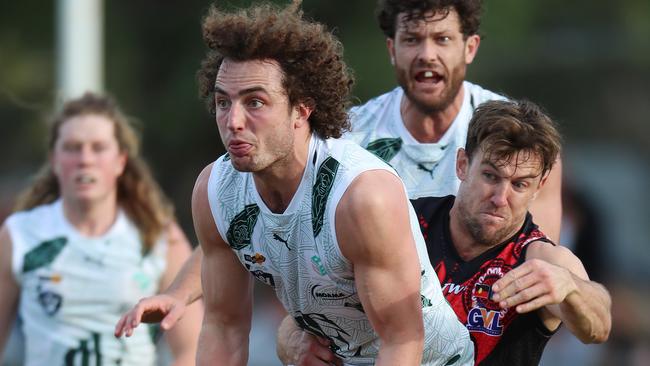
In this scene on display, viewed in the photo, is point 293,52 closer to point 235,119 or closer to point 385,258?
point 235,119

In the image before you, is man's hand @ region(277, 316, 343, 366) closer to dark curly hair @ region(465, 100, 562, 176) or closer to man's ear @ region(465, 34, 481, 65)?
dark curly hair @ region(465, 100, 562, 176)

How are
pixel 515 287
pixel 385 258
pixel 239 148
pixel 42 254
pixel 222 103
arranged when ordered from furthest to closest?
pixel 42 254, pixel 222 103, pixel 239 148, pixel 385 258, pixel 515 287

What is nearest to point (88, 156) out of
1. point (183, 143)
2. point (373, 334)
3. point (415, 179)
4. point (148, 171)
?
point (148, 171)

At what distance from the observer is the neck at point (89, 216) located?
7.06 meters

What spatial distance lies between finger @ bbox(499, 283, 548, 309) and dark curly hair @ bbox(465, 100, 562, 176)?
2.38ft

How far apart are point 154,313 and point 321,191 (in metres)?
1.16

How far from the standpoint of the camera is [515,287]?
13.8 ft

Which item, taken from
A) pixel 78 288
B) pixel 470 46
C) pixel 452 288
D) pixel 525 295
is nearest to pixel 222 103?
pixel 452 288

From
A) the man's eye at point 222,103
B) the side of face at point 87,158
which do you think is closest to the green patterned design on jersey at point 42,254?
the side of face at point 87,158

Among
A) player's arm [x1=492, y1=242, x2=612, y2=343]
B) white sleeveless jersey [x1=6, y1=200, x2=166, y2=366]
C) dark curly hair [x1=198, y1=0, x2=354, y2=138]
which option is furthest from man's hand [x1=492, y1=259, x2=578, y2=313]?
white sleeveless jersey [x1=6, y1=200, x2=166, y2=366]

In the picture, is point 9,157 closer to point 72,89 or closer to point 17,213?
point 72,89

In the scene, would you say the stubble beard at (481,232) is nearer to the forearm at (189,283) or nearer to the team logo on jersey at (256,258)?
the team logo on jersey at (256,258)

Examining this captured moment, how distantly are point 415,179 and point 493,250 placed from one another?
2.46ft

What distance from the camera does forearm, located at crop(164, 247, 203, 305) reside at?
216 inches
